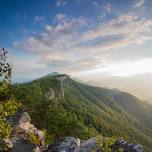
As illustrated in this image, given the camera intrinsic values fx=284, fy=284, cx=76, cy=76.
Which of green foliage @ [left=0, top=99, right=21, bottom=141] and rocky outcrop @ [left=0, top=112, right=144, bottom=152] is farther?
rocky outcrop @ [left=0, top=112, right=144, bottom=152]

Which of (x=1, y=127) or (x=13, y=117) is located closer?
(x=1, y=127)

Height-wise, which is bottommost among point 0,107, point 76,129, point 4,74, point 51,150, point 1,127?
point 76,129

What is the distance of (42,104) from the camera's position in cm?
9894

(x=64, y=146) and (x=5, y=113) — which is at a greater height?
(x=5, y=113)

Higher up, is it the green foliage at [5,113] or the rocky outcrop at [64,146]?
the green foliage at [5,113]

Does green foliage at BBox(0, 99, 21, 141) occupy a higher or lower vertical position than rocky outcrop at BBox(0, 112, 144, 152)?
higher

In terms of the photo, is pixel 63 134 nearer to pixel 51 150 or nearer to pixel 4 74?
pixel 51 150

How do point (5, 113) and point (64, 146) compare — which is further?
point (64, 146)

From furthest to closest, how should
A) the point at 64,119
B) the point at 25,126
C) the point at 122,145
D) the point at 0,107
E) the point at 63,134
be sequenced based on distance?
1. the point at 64,119
2. the point at 63,134
3. the point at 25,126
4. the point at 122,145
5. the point at 0,107

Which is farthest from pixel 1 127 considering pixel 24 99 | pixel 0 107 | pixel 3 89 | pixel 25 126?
pixel 24 99

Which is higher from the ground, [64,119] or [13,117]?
[13,117]

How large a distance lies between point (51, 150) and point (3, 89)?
14809mm

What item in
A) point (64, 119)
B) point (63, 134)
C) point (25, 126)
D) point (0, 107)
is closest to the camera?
point (0, 107)

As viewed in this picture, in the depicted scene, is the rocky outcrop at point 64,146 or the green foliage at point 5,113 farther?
the rocky outcrop at point 64,146
